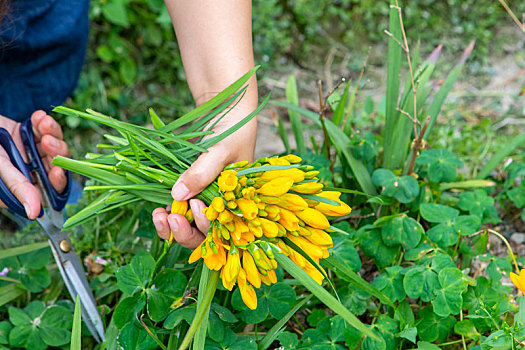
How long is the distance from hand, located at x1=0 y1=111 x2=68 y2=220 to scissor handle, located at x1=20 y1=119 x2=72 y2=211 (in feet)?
0.06

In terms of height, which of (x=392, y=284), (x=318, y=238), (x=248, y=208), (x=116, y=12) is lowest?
(x=392, y=284)

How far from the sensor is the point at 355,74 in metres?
2.69

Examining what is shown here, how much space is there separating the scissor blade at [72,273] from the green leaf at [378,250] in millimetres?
782

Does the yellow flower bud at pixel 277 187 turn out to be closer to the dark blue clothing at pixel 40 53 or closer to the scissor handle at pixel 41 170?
the scissor handle at pixel 41 170

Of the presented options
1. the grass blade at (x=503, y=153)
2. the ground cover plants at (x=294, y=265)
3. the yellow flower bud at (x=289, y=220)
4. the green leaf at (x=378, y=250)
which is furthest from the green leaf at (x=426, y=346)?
the grass blade at (x=503, y=153)

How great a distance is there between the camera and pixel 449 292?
1.10m

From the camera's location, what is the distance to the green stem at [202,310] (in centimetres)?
90

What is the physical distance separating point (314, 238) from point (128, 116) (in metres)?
1.89

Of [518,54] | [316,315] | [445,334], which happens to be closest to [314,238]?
[316,315]

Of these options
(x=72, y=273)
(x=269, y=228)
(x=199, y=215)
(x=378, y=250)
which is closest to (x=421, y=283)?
(x=378, y=250)

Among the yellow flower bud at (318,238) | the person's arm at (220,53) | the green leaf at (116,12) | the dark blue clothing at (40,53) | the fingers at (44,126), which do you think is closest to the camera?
the yellow flower bud at (318,238)

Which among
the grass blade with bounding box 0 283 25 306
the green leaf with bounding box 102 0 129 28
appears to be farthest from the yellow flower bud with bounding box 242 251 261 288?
the green leaf with bounding box 102 0 129 28

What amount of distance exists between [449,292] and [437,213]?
0.28 meters

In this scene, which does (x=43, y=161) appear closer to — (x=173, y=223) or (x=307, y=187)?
(x=173, y=223)
